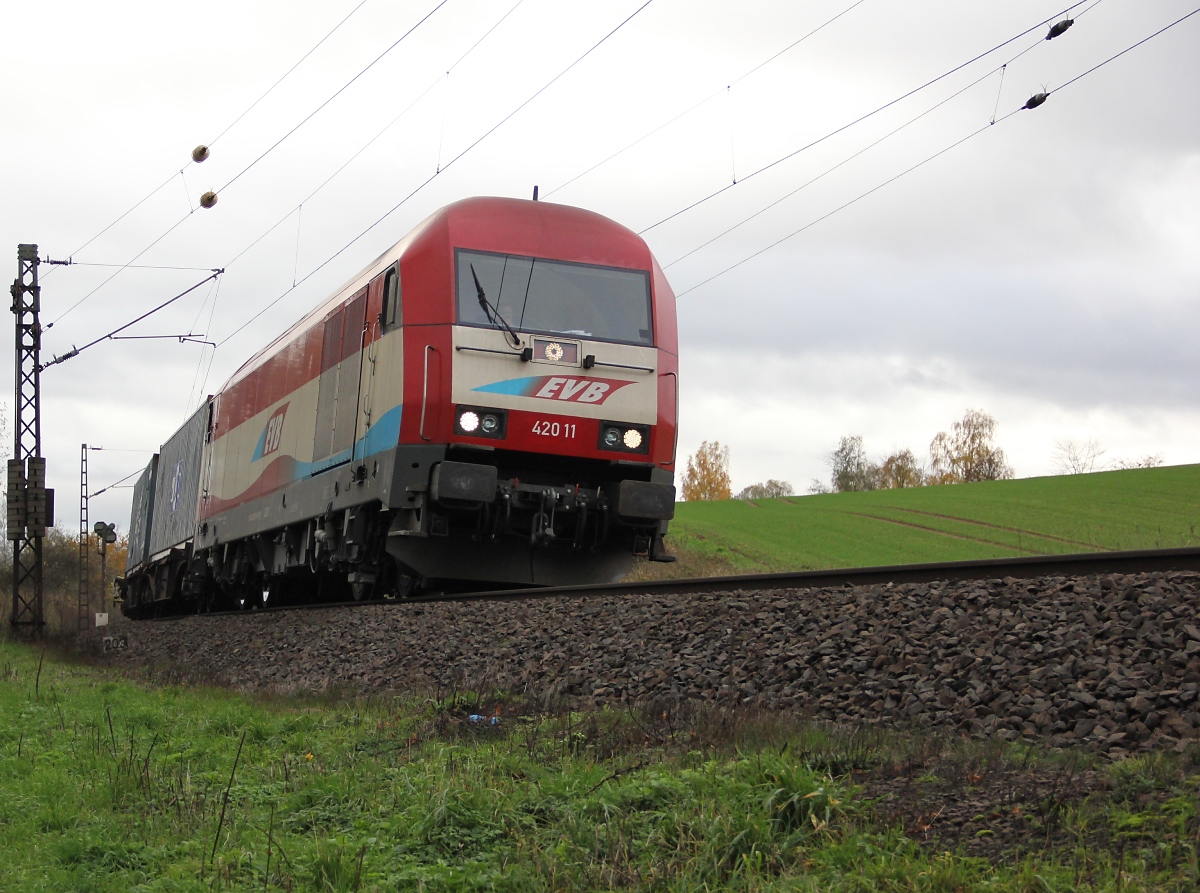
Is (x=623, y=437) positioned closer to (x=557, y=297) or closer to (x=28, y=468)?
(x=557, y=297)

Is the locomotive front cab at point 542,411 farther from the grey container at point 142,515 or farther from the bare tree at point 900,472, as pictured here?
the bare tree at point 900,472

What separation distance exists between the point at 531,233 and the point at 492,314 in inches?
42.8

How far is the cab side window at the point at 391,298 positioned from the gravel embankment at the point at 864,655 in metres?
2.97

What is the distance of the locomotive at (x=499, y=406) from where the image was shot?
37.3 ft

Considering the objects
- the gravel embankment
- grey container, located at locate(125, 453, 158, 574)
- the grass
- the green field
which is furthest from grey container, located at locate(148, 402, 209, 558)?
the grass

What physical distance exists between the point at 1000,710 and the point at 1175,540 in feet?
84.8

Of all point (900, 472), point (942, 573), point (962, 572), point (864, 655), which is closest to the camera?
point (864, 655)

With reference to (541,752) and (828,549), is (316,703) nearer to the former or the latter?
(541,752)

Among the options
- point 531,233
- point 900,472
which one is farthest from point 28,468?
point 900,472

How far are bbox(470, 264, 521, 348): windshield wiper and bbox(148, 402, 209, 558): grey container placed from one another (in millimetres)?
11292

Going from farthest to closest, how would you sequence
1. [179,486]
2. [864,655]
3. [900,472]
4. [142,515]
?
[900,472], [142,515], [179,486], [864,655]

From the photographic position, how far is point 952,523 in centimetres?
4084

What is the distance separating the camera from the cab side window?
38.9 feet

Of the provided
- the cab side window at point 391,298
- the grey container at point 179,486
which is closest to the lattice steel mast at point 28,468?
the grey container at point 179,486
